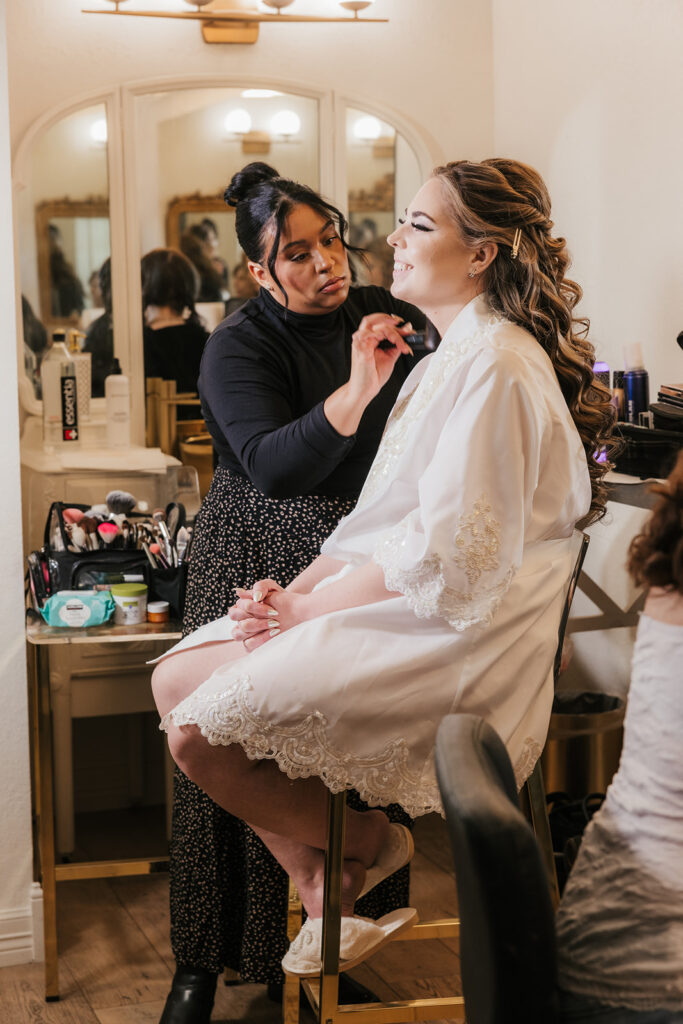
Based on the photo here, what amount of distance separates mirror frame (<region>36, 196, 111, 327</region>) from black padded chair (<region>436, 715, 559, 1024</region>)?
7.36 ft

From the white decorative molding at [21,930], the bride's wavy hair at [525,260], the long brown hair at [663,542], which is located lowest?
the white decorative molding at [21,930]

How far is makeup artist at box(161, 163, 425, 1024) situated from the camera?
6.48 ft

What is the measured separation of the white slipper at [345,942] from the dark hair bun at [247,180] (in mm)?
1252

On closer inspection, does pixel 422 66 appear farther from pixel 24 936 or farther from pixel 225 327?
pixel 24 936

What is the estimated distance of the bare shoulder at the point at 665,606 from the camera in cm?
103

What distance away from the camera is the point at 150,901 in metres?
2.65

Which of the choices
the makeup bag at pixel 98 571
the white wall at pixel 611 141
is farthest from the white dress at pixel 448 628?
the white wall at pixel 611 141

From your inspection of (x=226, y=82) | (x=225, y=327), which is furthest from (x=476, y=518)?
(x=226, y=82)

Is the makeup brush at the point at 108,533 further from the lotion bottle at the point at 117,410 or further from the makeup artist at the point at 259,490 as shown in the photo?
the lotion bottle at the point at 117,410

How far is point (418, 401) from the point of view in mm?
1632

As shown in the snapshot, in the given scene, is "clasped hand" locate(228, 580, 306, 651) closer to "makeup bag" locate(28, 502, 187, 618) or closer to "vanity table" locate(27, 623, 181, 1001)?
"vanity table" locate(27, 623, 181, 1001)

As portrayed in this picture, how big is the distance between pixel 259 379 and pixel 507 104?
1561mm

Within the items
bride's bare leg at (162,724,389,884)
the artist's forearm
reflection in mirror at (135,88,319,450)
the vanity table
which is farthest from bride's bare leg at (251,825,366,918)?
reflection in mirror at (135,88,319,450)

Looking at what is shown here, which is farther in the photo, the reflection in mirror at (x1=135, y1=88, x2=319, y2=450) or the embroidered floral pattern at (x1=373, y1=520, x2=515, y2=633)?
the reflection in mirror at (x1=135, y1=88, x2=319, y2=450)
